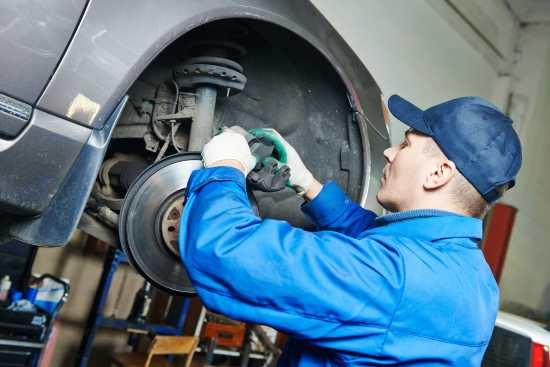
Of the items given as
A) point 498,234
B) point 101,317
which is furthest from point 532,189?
point 101,317

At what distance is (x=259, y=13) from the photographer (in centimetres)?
87

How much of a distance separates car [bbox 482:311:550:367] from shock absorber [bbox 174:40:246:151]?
1.71 metres

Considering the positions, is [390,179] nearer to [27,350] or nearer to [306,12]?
[306,12]

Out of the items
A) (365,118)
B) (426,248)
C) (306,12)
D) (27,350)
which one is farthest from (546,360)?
(27,350)

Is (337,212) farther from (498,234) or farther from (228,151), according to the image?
(498,234)

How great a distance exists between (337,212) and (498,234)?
9.88ft

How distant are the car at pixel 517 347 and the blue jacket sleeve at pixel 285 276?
164cm

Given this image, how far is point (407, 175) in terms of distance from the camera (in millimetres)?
903

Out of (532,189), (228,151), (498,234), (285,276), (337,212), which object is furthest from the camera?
(532,189)

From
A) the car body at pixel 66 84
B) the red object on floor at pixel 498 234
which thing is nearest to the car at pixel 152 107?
the car body at pixel 66 84

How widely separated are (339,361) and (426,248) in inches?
8.3

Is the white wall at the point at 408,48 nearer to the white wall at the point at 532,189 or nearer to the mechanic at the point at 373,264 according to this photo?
the white wall at the point at 532,189

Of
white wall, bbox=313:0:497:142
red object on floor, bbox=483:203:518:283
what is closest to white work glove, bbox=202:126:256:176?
white wall, bbox=313:0:497:142

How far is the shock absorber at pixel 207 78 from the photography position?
3.15 ft
